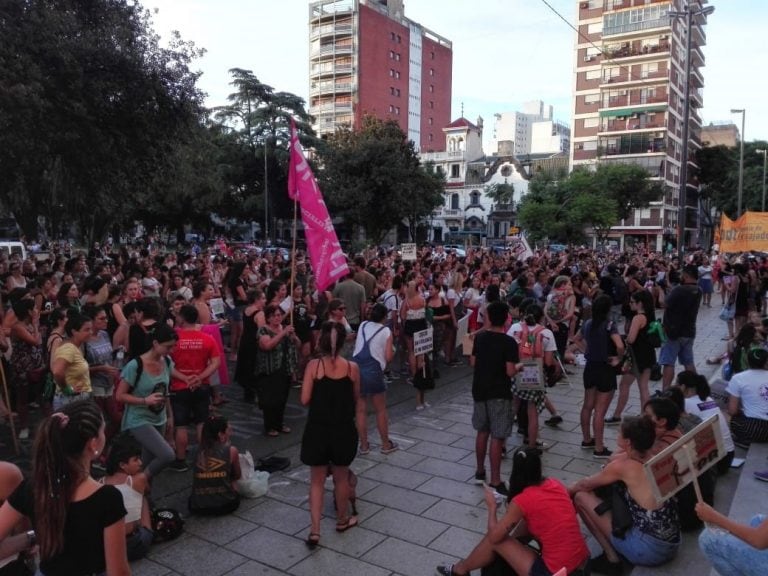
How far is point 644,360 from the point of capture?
23.3ft

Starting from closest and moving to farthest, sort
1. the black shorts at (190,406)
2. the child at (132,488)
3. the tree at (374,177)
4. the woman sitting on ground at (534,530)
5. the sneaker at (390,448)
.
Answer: the woman sitting on ground at (534,530), the child at (132,488), the black shorts at (190,406), the sneaker at (390,448), the tree at (374,177)

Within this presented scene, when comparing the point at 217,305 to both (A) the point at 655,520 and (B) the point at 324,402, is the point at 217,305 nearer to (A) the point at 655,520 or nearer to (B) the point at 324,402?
(B) the point at 324,402

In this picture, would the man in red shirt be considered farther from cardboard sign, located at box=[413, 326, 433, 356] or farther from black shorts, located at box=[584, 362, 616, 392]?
black shorts, located at box=[584, 362, 616, 392]

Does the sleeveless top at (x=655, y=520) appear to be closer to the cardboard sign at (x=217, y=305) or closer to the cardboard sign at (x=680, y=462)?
the cardboard sign at (x=680, y=462)

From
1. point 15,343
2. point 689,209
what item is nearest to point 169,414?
point 15,343

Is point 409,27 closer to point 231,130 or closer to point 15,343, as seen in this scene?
point 231,130

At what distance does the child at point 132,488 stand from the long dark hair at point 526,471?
7.89ft

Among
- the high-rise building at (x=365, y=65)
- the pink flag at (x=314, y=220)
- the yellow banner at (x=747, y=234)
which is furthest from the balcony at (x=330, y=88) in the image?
the pink flag at (x=314, y=220)

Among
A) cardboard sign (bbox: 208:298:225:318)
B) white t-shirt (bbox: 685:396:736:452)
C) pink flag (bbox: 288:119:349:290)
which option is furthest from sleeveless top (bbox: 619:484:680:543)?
cardboard sign (bbox: 208:298:225:318)

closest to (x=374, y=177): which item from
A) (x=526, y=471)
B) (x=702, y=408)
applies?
(x=702, y=408)

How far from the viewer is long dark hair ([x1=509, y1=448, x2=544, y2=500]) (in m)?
3.62

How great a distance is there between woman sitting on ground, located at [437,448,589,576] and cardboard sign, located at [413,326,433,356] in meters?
3.90

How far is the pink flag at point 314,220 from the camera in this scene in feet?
21.6

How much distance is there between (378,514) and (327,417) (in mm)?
1141
